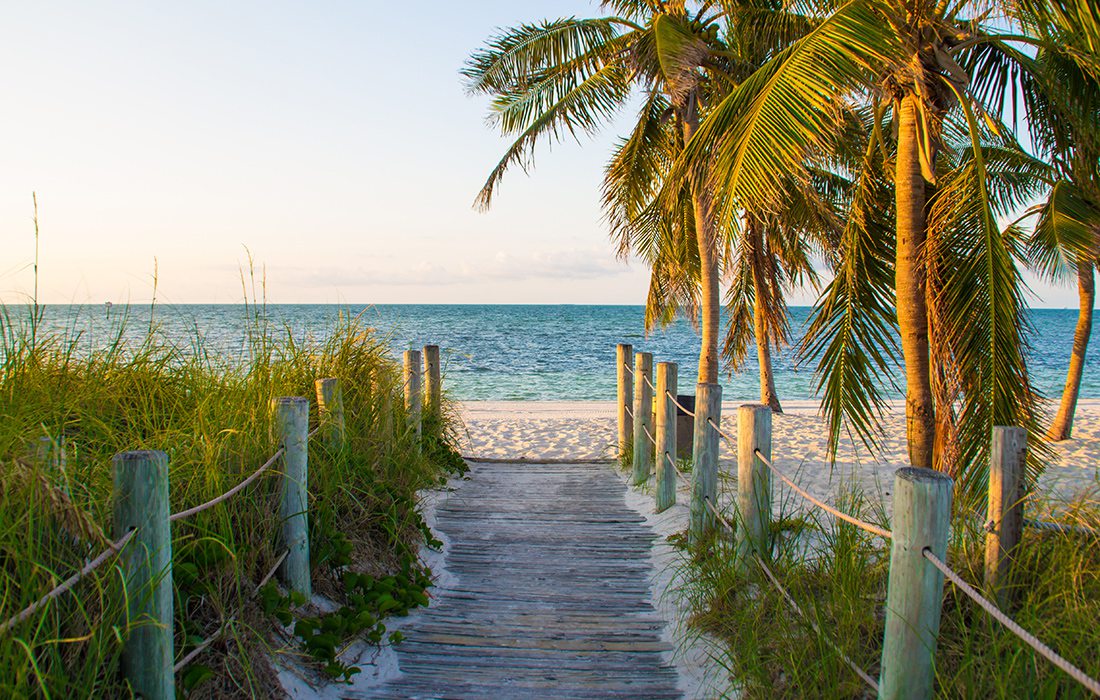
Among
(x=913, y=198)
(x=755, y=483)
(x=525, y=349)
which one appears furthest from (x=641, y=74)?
(x=525, y=349)

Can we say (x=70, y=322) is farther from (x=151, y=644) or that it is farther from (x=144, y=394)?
(x=151, y=644)

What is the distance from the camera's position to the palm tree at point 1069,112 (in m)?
4.66

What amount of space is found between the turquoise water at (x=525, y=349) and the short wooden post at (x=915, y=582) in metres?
2.97

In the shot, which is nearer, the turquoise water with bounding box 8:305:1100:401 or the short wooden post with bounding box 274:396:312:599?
the short wooden post with bounding box 274:396:312:599

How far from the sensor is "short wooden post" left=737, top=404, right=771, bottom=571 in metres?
3.67

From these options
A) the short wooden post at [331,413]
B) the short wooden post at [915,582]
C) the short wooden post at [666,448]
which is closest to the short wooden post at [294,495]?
the short wooden post at [331,413]

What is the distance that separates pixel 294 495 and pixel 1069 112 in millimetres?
5646

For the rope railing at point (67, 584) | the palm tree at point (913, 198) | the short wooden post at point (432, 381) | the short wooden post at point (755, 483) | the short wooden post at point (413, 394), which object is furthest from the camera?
the short wooden post at point (432, 381)

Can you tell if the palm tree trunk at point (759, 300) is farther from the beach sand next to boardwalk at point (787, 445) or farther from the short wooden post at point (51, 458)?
the short wooden post at point (51, 458)

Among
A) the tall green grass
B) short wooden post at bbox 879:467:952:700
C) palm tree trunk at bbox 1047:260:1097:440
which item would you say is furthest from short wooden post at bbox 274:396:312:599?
palm tree trunk at bbox 1047:260:1097:440

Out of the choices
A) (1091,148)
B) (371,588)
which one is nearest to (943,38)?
(1091,148)

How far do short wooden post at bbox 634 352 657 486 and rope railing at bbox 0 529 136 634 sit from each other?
4867mm

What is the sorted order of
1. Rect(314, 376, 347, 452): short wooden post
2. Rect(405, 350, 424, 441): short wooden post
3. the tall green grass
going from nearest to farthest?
the tall green grass, Rect(314, 376, 347, 452): short wooden post, Rect(405, 350, 424, 441): short wooden post

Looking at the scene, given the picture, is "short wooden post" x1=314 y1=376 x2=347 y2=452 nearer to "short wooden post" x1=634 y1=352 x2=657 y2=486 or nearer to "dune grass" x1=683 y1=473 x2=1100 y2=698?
"dune grass" x1=683 y1=473 x2=1100 y2=698
